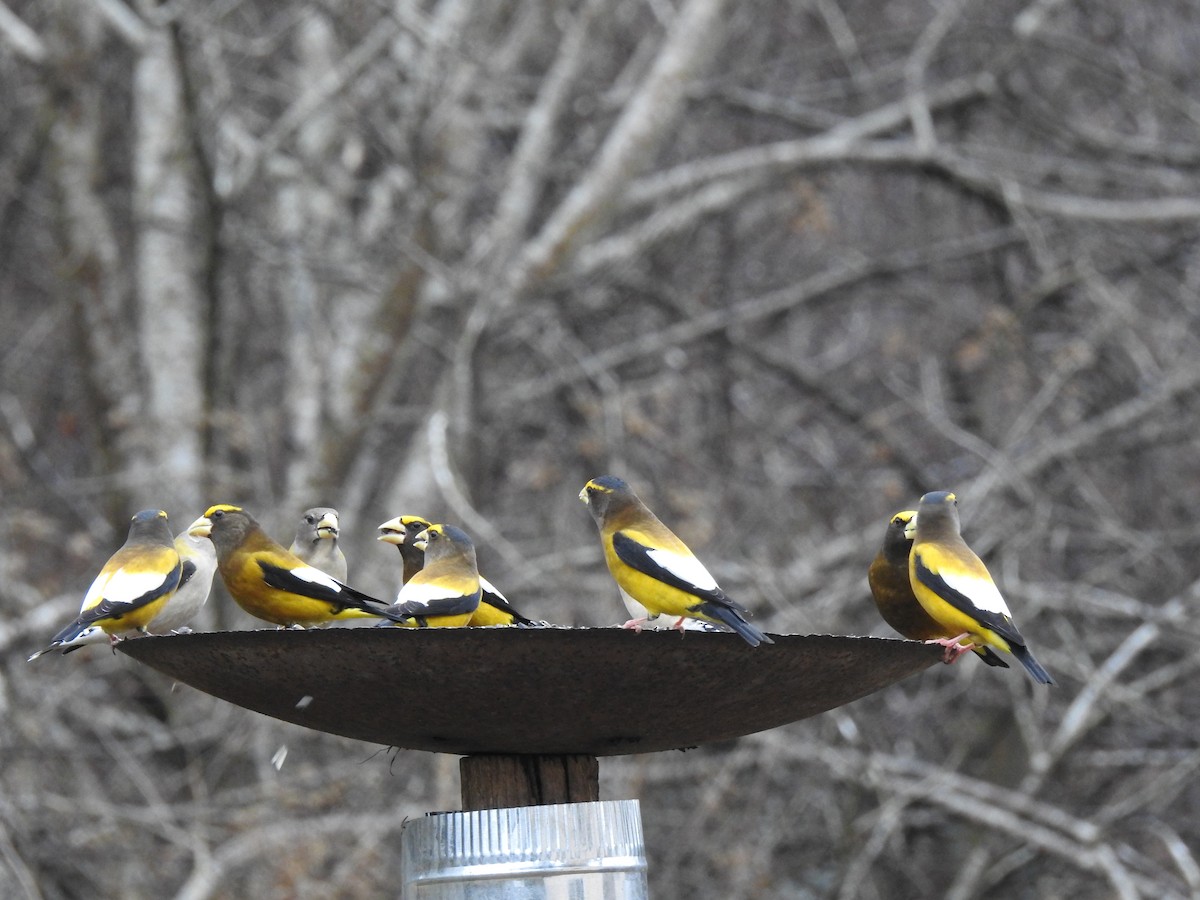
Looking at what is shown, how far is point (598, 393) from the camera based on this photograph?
10438mm

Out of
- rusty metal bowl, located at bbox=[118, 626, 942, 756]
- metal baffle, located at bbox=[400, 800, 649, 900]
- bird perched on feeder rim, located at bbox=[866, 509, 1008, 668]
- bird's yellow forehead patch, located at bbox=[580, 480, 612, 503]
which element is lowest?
metal baffle, located at bbox=[400, 800, 649, 900]

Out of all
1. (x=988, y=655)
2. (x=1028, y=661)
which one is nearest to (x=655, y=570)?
→ (x=1028, y=661)

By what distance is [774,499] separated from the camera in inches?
452

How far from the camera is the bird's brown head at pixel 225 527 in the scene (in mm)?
3805

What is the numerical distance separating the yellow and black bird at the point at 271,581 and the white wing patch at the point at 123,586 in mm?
168

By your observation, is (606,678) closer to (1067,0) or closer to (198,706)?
(198,706)

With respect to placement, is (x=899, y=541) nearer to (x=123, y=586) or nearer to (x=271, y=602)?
(x=271, y=602)

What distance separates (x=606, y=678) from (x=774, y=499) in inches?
328

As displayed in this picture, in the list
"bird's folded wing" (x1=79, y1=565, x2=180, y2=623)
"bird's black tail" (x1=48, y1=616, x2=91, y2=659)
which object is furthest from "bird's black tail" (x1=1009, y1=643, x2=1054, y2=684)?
"bird's black tail" (x1=48, y1=616, x2=91, y2=659)

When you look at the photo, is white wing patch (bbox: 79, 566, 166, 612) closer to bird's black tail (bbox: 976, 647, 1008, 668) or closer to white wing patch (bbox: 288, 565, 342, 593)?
white wing patch (bbox: 288, 565, 342, 593)

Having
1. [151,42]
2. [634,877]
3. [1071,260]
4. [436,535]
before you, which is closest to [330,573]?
[436,535]

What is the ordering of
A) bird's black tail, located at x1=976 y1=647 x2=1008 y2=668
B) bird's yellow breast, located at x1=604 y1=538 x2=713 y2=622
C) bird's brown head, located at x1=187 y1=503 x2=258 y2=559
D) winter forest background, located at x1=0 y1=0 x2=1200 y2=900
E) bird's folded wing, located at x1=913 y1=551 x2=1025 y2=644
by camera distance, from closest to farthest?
1. bird's yellow breast, located at x1=604 y1=538 x2=713 y2=622
2. bird's brown head, located at x1=187 y1=503 x2=258 y2=559
3. bird's folded wing, located at x1=913 y1=551 x2=1025 y2=644
4. bird's black tail, located at x1=976 y1=647 x2=1008 y2=668
5. winter forest background, located at x1=0 y1=0 x2=1200 y2=900

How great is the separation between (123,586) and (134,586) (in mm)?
26

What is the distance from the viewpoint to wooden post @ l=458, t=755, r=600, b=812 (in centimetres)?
382
